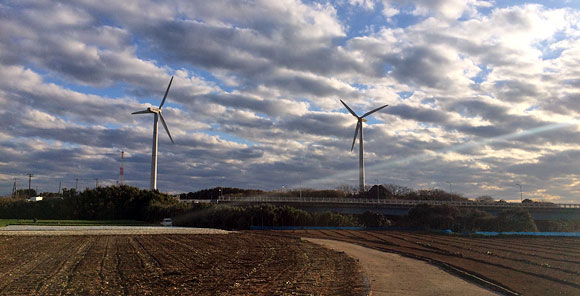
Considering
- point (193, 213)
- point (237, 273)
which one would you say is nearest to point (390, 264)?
point (237, 273)

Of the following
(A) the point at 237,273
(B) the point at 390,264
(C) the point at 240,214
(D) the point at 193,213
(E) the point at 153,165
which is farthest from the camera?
(E) the point at 153,165

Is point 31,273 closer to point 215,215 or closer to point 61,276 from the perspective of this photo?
point 61,276

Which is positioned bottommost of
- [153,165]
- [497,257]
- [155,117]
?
[497,257]

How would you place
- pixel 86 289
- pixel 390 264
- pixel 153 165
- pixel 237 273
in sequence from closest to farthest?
pixel 86 289, pixel 237 273, pixel 390 264, pixel 153 165

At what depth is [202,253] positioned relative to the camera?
116ft

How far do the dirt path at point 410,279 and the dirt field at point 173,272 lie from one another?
101 centimetres

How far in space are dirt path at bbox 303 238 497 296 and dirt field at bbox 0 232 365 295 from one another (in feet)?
3.31

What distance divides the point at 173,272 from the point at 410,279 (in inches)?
493

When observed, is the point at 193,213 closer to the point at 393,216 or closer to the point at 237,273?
the point at 393,216

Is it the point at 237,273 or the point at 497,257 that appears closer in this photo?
the point at 237,273

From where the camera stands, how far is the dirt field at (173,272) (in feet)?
65.2

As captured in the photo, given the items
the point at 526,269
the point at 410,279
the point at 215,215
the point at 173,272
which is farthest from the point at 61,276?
the point at 215,215

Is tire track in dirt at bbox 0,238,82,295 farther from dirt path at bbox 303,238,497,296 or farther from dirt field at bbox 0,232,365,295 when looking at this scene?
dirt path at bbox 303,238,497,296

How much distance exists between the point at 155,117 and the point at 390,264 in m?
95.6
